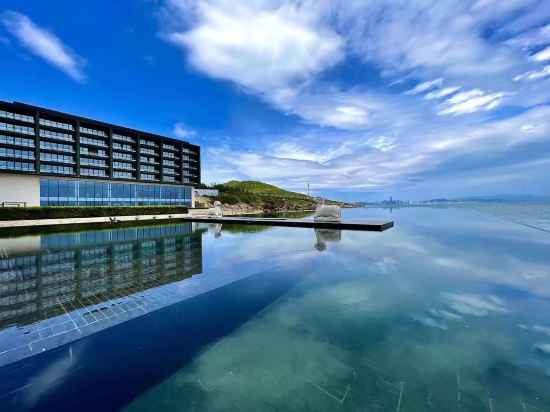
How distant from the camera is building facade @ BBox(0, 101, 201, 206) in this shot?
125 feet

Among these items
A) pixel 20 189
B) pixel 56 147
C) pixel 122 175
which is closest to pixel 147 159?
pixel 122 175

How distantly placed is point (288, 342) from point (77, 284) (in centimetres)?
820

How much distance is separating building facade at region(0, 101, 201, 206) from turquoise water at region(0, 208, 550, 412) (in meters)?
40.4

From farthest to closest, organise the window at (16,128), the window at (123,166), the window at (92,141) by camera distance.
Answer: the window at (123,166) < the window at (92,141) < the window at (16,128)

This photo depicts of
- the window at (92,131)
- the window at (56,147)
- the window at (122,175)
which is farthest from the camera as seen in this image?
the window at (122,175)

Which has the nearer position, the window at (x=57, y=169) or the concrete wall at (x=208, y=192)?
the window at (x=57, y=169)

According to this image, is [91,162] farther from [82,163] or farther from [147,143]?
[147,143]

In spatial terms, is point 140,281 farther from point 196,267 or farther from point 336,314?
point 336,314

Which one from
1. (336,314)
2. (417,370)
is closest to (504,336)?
(417,370)

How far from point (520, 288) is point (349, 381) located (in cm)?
888

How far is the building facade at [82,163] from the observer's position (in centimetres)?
3825

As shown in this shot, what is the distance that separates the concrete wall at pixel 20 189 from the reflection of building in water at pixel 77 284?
31.5 meters

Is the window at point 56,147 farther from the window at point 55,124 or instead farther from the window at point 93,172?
the window at point 93,172

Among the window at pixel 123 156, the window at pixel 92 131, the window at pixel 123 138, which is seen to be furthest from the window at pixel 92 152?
the window at pixel 123 138
